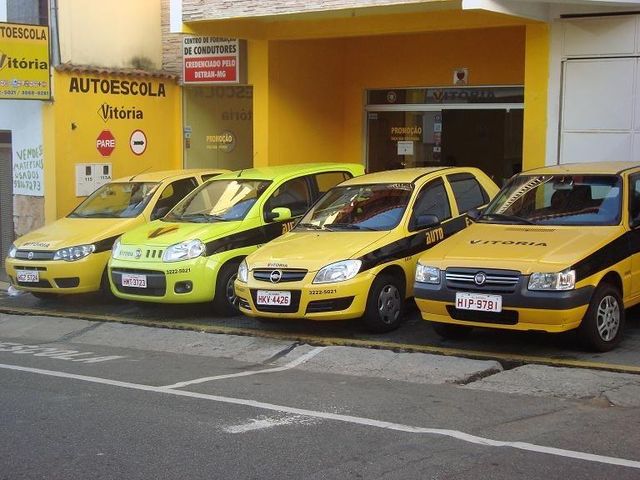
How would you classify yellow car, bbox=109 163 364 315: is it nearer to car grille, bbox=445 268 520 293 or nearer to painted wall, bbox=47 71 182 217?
car grille, bbox=445 268 520 293

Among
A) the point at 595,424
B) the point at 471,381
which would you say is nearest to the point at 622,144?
the point at 471,381

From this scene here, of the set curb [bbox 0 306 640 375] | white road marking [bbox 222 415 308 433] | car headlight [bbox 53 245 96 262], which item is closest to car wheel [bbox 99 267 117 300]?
car headlight [bbox 53 245 96 262]

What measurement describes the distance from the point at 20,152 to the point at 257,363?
8.86 meters

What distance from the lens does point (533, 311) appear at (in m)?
7.86

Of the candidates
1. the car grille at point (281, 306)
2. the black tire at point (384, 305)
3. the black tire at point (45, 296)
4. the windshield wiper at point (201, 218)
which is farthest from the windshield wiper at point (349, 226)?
the black tire at point (45, 296)

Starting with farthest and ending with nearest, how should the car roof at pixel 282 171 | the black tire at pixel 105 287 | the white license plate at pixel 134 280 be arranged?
the black tire at pixel 105 287, the car roof at pixel 282 171, the white license plate at pixel 134 280

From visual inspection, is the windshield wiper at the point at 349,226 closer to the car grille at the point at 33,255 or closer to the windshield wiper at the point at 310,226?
the windshield wiper at the point at 310,226

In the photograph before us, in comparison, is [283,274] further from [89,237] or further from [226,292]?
[89,237]

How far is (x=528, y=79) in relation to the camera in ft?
42.7

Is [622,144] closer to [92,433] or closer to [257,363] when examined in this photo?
[257,363]

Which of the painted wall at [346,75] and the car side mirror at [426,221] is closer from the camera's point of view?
the car side mirror at [426,221]

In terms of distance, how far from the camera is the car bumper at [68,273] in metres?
11.6

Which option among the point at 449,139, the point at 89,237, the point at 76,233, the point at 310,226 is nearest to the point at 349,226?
the point at 310,226

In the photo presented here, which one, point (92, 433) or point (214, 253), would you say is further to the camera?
point (214, 253)
